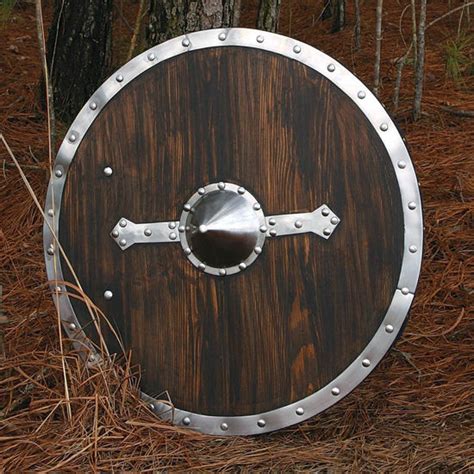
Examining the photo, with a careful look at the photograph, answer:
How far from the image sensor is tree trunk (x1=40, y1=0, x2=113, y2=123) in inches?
135

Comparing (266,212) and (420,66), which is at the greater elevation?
(420,66)

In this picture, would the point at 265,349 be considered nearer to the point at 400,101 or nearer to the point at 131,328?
the point at 131,328

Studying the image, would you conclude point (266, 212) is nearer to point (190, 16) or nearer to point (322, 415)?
point (322, 415)

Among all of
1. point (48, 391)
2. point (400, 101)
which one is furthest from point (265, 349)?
point (400, 101)

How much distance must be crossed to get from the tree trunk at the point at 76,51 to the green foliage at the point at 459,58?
1221mm

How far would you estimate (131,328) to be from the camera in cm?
195

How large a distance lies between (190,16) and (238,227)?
789mm

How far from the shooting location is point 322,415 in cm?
200

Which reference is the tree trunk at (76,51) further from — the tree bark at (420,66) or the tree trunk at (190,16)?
the tree bark at (420,66)

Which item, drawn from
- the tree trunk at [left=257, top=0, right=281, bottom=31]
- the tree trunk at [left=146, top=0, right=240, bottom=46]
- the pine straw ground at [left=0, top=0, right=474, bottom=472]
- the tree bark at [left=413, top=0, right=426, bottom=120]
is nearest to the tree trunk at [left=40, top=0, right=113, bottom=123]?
the pine straw ground at [left=0, top=0, right=474, bottom=472]

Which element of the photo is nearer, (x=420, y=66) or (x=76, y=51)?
(x=420, y=66)

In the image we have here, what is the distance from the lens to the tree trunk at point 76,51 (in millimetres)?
3420

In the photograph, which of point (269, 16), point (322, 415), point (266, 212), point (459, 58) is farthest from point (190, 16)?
point (459, 58)

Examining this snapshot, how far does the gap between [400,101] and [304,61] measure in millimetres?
1424
